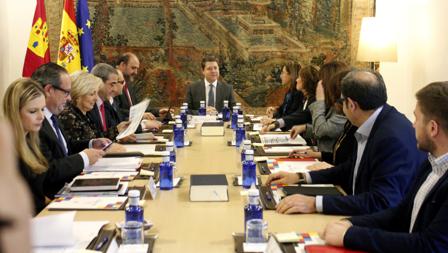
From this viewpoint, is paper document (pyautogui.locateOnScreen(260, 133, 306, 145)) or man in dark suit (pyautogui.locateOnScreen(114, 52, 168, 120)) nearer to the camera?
paper document (pyautogui.locateOnScreen(260, 133, 306, 145))

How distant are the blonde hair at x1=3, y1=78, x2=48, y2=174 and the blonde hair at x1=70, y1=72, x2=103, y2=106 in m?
1.30

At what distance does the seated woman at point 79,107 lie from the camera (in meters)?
4.08

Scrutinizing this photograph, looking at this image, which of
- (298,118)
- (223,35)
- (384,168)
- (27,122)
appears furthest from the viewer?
(223,35)

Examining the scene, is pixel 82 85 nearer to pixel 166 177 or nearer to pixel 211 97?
pixel 166 177

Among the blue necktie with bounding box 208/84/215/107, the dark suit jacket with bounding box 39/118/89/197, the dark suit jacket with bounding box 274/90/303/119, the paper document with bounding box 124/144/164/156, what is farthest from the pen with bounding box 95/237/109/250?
the blue necktie with bounding box 208/84/215/107

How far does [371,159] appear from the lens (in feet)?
8.11

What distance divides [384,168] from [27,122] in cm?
163

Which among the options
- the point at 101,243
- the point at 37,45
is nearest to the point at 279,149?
the point at 101,243

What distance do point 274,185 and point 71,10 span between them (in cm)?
489

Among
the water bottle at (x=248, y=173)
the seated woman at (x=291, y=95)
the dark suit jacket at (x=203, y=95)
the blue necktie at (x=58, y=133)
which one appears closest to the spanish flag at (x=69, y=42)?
the dark suit jacket at (x=203, y=95)

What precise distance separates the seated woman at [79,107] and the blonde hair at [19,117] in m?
1.27

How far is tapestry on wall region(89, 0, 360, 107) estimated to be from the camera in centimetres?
751

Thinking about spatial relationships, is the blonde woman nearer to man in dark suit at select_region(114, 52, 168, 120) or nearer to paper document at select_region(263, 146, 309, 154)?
paper document at select_region(263, 146, 309, 154)

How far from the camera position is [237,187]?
111 inches
